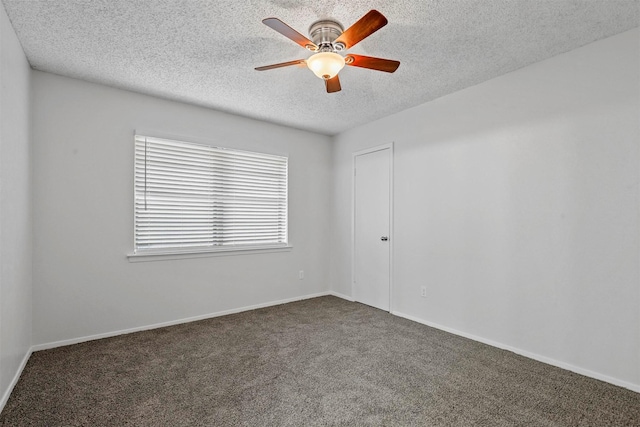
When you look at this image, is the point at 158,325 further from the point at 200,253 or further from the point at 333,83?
the point at 333,83

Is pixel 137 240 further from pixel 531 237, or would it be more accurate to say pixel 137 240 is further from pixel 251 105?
pixel 531 237

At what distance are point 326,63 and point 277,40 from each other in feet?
1.76

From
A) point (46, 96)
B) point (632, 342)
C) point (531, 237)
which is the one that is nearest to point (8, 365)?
point (46, 96)

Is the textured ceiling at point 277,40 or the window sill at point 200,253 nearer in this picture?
the textured ceiling at point 277,40

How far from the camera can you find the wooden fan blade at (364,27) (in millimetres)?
1690

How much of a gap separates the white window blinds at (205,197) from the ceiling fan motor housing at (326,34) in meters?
2.18

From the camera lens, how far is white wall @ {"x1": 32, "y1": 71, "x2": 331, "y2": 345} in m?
2.93

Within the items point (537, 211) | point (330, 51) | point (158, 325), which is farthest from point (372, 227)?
point (158, 325)

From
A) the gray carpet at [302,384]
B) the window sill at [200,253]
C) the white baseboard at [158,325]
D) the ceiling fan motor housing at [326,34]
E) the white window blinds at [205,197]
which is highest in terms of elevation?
the ceiling fan motor housing at [326,34]

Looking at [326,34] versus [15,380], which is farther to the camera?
[15,380]

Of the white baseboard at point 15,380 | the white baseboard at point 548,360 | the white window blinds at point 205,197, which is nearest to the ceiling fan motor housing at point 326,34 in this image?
the white window blinds at point 205,197

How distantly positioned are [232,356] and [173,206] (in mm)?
1801

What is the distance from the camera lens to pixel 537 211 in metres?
2.74

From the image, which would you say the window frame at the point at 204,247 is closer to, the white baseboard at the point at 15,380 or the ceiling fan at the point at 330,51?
the white baseboard at the point at 15,380
